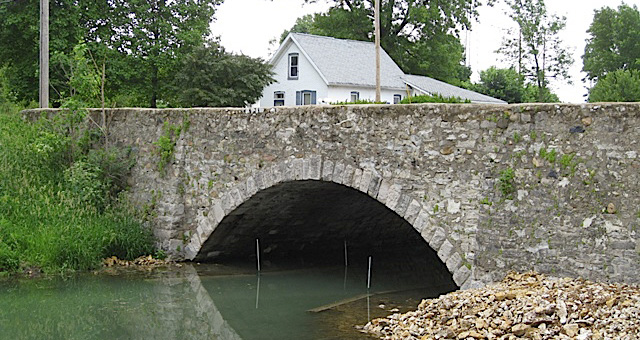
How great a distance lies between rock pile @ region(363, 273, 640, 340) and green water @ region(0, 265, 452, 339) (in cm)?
104

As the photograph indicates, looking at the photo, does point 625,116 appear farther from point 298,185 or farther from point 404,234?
point 404,234

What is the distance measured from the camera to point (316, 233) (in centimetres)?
1459

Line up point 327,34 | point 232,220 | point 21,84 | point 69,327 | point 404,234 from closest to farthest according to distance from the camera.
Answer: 1. point 69,327
2. point 232,220
3. point 404,234
4. point 21,84
5. point 327,34

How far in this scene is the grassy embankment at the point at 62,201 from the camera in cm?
1233

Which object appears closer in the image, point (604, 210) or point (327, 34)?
point (604, 210)

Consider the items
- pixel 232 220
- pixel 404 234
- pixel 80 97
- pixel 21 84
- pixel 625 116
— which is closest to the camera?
pixel 625 116

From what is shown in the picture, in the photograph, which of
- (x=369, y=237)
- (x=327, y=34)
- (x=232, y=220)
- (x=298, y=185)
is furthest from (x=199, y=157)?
(x=327, y=34)

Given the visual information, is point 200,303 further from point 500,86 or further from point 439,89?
point 500,86

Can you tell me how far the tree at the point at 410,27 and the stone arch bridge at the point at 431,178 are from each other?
2048 centimetres

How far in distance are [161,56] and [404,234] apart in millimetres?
10224

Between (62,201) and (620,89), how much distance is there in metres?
19.2

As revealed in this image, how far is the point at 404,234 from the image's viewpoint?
53.6ft

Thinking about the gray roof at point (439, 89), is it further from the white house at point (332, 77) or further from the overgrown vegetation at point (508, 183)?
the overgrown vegetation at point (508, 183)

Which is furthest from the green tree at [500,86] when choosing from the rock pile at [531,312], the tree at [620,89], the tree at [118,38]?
the rock pile at [531,312]
